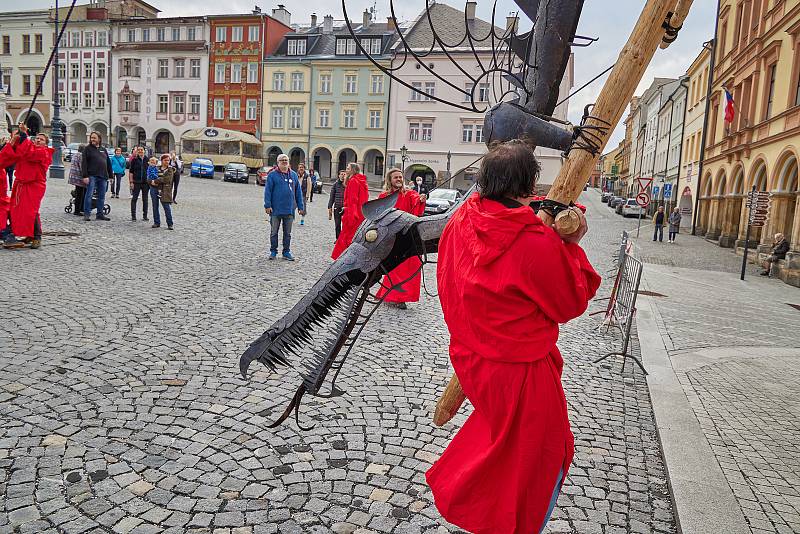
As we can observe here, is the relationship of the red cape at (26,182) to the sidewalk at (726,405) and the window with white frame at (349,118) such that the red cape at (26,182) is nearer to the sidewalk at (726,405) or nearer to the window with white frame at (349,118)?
the sidewalk at (726,405)

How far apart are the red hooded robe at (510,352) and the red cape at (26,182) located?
32.7 ft

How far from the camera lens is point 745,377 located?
6.32 meters

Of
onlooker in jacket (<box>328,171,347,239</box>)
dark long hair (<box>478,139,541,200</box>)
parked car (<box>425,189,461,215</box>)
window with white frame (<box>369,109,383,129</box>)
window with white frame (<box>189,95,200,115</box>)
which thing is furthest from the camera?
window with white frame (<box>189,95,200,115</box>)

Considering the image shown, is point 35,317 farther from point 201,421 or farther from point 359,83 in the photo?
point 359,83

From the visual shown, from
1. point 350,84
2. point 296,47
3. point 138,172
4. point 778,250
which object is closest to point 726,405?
point 778,250

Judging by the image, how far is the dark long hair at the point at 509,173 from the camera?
2145 millimetres

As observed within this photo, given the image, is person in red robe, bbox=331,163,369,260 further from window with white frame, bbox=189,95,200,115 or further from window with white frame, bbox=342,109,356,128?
window with white frame, bbox=189,95,200,115

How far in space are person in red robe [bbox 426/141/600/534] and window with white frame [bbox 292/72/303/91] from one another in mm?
51227

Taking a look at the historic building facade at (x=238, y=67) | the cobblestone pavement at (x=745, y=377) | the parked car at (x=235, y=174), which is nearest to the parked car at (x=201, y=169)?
the parked car at (x=235, y=174)

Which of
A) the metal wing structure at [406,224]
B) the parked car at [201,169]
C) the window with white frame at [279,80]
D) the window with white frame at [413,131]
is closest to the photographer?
the metal wing structure at [406,224]

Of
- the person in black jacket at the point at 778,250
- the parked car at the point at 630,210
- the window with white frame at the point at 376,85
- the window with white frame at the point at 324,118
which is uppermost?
the window with white frame at the point at 376,85

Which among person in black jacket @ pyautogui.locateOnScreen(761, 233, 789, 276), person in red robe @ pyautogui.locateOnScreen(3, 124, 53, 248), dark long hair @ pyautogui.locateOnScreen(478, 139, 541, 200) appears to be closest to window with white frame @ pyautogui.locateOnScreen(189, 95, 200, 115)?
person in red robe @ pyautogui.locateOnScreen(3, 124, 53, 248)

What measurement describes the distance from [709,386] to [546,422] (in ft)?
15.0

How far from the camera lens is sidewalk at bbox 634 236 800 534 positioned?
11.4 ft
